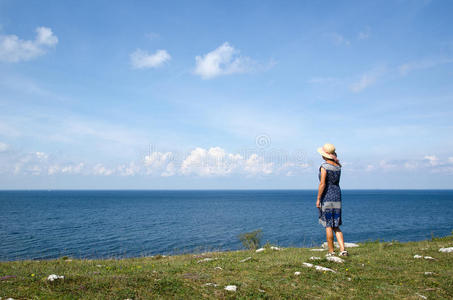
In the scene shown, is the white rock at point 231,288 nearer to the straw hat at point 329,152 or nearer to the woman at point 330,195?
the woman at point 330,195

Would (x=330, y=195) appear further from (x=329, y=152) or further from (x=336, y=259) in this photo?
(x=336, y=259)

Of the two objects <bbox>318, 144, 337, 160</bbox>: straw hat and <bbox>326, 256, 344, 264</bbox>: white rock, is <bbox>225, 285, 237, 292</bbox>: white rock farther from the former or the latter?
<bbox>318, 144, 337, 160</bbox>: straw hat

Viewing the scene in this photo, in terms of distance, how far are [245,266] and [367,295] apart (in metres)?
3.91

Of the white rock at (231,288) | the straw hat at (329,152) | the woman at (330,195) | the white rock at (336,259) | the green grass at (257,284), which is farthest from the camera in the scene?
the straw hat at (329,152)

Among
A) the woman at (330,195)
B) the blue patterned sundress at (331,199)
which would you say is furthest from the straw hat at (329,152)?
the blue patterned sundress at (331,199)

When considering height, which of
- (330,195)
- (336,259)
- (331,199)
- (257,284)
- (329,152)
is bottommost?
(336,259)

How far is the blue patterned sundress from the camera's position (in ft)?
32.8

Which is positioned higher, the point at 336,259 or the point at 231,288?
the point at 231,288

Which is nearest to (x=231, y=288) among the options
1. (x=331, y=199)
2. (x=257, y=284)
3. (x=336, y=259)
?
(x=257, y=284)

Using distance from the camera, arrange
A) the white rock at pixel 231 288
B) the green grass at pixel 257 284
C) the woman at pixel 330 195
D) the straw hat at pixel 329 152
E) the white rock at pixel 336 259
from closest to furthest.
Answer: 1. the green grass at pixel 257 284
2. the white rock at pixel 231 288
3. the white rock at pixel 336 259
4. the woman at pixel 330 195
5. the straw hat at pixel 329 152

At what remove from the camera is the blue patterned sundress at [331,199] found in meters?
10.0

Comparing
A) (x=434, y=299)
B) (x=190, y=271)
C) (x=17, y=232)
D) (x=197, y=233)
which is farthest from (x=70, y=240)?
(x=434, y=299)

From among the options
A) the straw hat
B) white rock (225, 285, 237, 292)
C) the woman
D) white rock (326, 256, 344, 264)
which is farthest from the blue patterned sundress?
white rock (225, 285, 237, 292)

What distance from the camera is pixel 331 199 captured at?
397 inches
